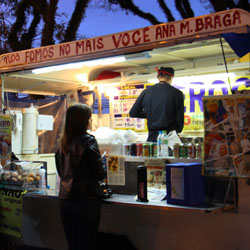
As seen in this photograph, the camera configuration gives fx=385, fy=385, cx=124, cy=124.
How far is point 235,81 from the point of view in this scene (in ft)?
18.6

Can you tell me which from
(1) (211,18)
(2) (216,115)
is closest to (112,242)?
(2) (216,115)

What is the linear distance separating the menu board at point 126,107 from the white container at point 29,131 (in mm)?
1445

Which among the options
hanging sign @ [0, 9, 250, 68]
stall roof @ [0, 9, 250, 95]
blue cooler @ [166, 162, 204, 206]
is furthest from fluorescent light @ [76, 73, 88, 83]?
blue cooler @ [166, 162, 204, 206]

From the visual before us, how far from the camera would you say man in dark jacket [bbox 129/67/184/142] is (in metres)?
4.91

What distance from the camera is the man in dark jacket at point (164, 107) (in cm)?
491

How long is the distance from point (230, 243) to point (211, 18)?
2.04 meters

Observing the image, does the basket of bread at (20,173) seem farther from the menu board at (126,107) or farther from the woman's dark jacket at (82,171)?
the menu board at (126,107)

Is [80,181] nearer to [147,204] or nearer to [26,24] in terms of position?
[147,204]

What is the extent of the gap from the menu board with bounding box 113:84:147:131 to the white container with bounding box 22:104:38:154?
1.45m

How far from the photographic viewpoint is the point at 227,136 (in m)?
3.24

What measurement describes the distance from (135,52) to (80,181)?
1.48m

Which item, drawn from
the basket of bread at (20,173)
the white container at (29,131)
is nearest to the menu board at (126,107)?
the white container at (29,131)

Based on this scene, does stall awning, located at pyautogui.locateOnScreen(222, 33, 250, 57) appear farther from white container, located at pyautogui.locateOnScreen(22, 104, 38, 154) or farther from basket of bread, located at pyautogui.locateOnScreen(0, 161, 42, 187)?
white container, located at pyautogui.locateOnScreen(22, 104, 38, 154)

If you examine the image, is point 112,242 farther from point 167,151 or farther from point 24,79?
point 24,79
